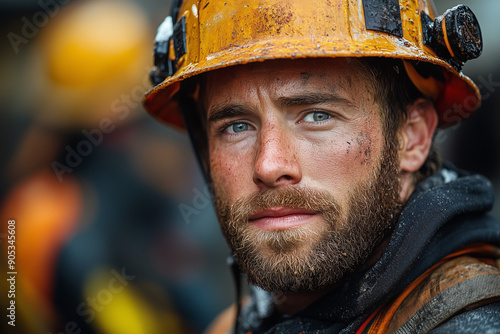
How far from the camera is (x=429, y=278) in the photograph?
6.23 feet

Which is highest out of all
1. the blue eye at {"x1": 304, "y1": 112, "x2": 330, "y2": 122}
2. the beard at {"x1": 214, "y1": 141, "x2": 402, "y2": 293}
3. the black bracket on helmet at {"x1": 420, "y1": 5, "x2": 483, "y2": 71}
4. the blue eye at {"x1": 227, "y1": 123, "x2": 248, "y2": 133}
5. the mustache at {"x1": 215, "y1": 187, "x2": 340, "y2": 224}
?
the black bracket on helmet at {"x1": 420, "y1": 5, "x2": 483, "y2": 71}

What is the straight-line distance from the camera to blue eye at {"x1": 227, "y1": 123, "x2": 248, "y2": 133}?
226 cm

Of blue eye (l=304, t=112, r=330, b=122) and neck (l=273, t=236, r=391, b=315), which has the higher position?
blue eye (l=304, t=112, r=330, b=122)

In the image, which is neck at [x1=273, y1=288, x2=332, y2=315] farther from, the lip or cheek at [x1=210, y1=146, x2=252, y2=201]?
cheek at [x1=210, y1=146, x2=252, y2=201]

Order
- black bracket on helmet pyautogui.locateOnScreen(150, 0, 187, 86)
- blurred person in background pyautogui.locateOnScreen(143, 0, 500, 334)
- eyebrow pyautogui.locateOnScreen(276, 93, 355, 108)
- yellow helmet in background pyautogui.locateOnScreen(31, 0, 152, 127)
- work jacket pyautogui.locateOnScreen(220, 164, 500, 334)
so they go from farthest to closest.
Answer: yellow helmet in background pyautogui.locateOnScreen(31, 0, 152, 127), black bracket on helmet pyautogui.locateOnScreen(150, 0, 187, 86), eyebrow pyautogui.locateOnScreen(276, 93, 355, 108), blurred person in background pyautogui.locateOnScreen(143, 0, 500, 334), work jacket pyautogui.locateOnScreen(220, 164, 500, 334)

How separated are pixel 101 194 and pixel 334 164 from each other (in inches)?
142

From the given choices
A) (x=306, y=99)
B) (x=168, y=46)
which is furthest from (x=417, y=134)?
(x=168, y=46)

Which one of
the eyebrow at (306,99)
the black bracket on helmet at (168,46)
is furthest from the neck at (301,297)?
the black bracket on helmet at (168,46)

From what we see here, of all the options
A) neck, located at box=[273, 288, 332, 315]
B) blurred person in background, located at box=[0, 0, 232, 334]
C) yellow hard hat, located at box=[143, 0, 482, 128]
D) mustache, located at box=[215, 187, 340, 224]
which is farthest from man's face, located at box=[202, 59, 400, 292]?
blurred person in background, located at box=[0, 0, 232, 334]

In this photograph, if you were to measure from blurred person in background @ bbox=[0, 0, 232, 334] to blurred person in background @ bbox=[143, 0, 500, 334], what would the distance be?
9.39 feet

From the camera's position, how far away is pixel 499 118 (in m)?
5.66

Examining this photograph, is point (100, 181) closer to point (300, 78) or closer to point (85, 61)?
point (85, 61)

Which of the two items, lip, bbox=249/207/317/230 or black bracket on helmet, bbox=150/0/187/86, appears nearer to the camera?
lip, bbox=249/207/317/230

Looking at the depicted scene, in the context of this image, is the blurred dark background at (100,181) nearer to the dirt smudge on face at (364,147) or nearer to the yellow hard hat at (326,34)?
the yellow hard hat at (326,34)
